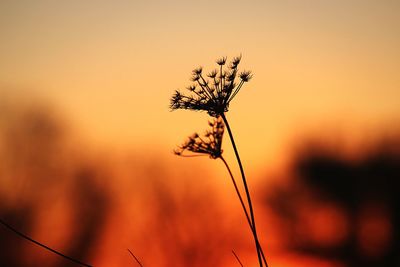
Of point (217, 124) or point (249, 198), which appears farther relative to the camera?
point (217, 124)

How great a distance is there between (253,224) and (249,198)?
485 millimetres

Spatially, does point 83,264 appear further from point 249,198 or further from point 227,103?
point 227,103

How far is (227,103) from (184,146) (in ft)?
4.75

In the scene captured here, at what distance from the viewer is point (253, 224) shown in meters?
7.79

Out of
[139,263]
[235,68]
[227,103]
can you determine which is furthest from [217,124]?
[139,263]

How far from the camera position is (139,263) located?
7.20 m

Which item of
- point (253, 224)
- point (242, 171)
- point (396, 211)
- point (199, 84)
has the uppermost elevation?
point (199, 84)

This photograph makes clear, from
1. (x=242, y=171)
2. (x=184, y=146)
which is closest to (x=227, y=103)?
(x=184, y=146)

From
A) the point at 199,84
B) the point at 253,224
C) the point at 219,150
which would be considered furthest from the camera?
the point at 199,84

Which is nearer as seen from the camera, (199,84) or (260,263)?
(260,263)

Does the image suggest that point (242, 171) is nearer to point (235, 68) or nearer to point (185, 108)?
point (185, 108)

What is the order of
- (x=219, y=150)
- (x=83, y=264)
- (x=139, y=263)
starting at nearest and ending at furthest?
(x=83, y=264), (x=139, y=263), (x=219, y=150)

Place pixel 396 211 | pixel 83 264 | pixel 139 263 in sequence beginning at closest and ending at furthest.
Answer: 1. pixel 83 264
2. pixel 139 263
3. pixel 396 211

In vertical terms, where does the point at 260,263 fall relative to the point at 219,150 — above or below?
below
